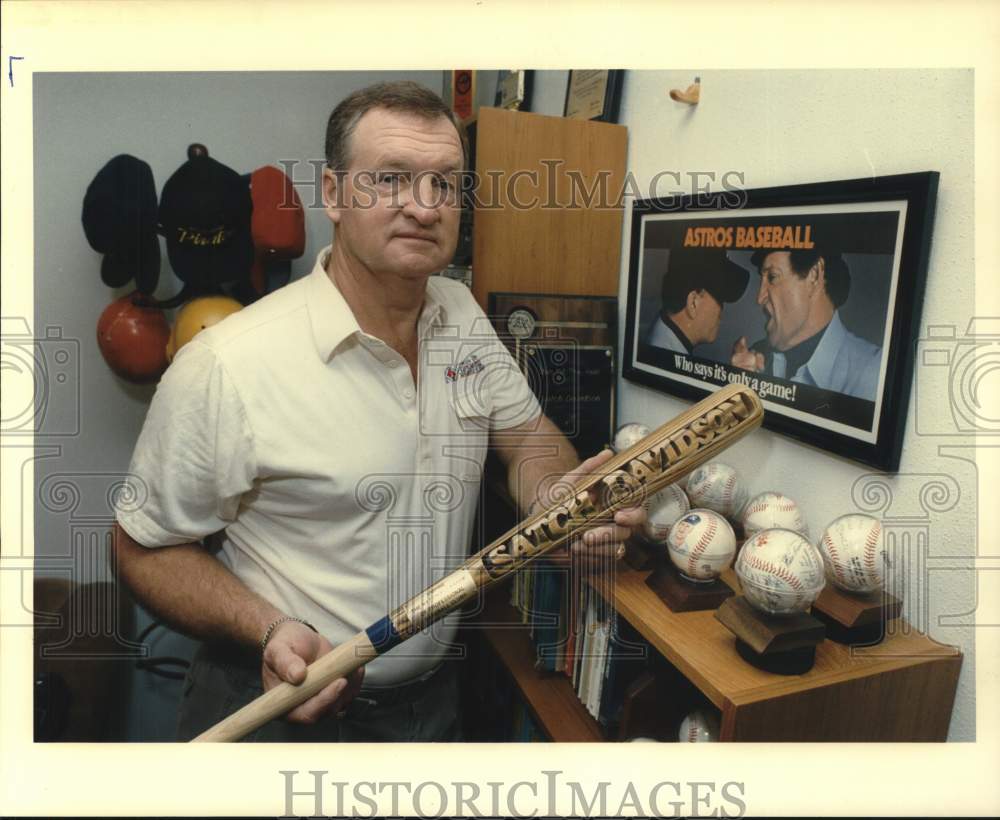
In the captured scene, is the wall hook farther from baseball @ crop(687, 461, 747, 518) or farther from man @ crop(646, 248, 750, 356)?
baseball @ crop(687, 461, 747, 518)

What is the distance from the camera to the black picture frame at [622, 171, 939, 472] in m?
0.78

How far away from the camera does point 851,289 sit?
0.84m

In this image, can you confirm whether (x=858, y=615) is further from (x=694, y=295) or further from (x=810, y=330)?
(x=694, y=295)

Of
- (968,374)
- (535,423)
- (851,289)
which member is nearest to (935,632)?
(968,374)

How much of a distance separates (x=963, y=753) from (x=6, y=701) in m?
1.24

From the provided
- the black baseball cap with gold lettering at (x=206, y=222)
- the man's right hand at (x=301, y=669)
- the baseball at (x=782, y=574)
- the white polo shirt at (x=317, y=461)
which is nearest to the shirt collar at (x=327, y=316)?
the white polo shirt at (x=317, y=461)

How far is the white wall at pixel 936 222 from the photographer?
75cm

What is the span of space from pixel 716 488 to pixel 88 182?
1.13 meters

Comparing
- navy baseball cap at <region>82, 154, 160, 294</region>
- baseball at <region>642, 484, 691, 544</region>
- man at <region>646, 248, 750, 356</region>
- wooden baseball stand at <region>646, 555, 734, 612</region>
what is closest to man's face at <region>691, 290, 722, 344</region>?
man at <region>646, 248, 750, 356</region>

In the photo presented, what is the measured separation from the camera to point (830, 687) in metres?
0.72

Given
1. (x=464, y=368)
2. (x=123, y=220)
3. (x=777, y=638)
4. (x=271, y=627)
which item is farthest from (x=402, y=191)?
(x=777, y=638)

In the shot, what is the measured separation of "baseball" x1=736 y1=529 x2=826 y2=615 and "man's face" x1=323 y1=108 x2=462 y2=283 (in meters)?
0.58

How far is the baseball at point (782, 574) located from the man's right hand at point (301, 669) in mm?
532

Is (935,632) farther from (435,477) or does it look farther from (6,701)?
(6,701)
